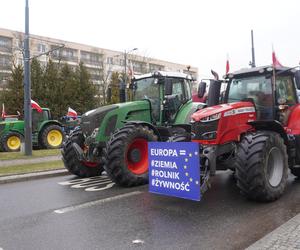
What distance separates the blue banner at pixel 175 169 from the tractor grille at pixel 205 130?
2.81 feet

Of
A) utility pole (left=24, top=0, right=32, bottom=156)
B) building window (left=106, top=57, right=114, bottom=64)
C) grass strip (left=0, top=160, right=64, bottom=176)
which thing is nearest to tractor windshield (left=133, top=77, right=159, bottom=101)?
grass strip (left=0, top=160, right=64, bottom=176)

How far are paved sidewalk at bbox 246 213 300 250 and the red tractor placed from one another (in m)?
1.53

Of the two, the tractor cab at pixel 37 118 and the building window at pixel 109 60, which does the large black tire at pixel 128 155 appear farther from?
the building window at pixel 109 60

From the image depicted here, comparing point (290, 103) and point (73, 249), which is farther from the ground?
point (290, 103)

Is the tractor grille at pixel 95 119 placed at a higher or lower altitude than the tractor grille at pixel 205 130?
higher

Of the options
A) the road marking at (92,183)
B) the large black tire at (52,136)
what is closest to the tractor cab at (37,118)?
the large black tire at (52,136)

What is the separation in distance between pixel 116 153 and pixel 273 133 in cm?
330

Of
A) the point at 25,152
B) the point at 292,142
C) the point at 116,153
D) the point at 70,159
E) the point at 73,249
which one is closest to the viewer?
the point at 73,249

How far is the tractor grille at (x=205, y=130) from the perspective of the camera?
22.6ft

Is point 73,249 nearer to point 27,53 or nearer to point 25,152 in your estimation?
point 25,152

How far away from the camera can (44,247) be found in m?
4.82

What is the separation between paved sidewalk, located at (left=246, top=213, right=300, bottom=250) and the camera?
167 inches

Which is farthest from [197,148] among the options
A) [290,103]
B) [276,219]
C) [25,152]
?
[25,152]

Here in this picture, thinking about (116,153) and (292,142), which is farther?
(116,153)
